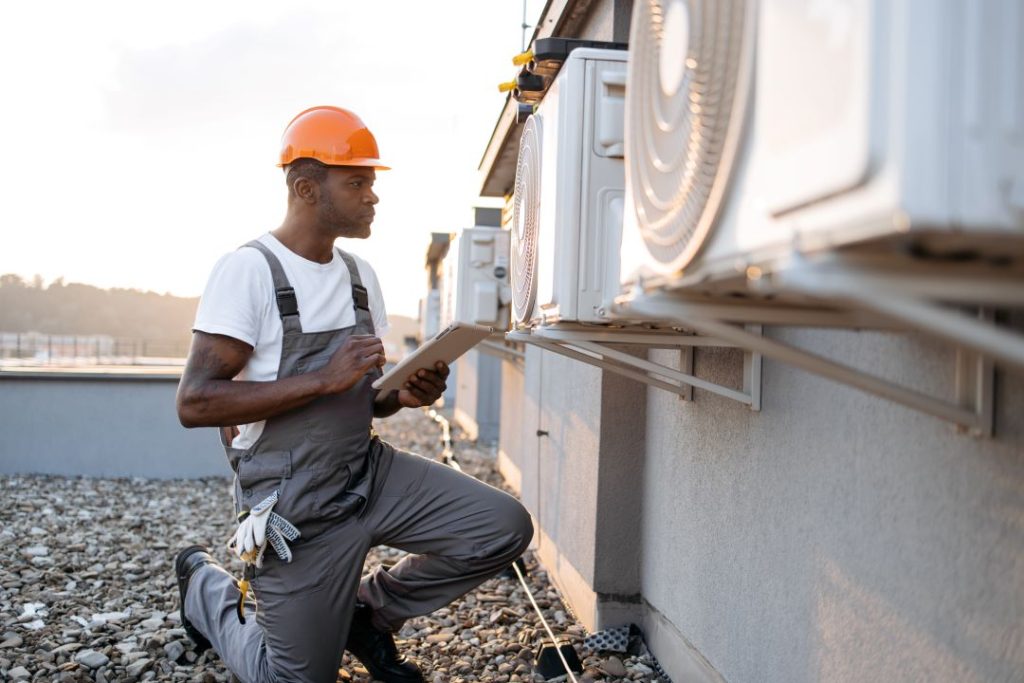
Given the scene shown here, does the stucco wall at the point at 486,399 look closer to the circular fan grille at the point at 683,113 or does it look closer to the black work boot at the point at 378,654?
the black work boot at the point at 378,654

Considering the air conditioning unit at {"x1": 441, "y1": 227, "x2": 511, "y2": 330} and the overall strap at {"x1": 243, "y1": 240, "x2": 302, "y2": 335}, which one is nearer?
the overall strap at {"x1": 243, "y1": 240, "x2": 302, "y2": 335}

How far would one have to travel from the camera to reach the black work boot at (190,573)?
3.89 metres

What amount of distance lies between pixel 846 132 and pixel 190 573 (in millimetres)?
3555

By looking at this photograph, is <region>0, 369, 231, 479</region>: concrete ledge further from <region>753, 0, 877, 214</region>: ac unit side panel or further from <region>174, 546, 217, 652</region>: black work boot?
<region>753, 0, 877, 214</region>: ac unit side panel

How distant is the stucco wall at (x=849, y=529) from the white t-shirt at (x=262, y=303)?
4.16 ft

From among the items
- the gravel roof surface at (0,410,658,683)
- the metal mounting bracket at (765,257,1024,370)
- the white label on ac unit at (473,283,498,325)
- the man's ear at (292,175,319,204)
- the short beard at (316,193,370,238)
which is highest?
the man's ear at (292,175,319,204)

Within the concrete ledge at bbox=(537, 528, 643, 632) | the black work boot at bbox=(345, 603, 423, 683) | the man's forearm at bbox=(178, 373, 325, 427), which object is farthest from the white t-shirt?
the concrete ledge at bbox=(537, 528, 643, 632)

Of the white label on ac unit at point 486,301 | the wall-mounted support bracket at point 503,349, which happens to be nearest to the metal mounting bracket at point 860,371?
the white label on ac unit at point 486,301

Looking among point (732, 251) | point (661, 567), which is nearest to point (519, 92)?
point (661, 567)

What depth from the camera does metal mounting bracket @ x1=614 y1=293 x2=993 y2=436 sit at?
1.38 metres

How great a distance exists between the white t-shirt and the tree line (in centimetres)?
4412

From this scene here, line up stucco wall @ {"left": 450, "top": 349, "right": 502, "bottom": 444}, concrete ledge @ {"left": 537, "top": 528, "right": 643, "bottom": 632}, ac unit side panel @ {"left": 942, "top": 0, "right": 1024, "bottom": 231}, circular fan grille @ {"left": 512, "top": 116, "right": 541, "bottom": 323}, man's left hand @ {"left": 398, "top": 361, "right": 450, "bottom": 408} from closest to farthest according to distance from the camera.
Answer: ac unit side panel @ {"left": 942, "top": 0, "right": 1024, "bottom": 231}, circular fan grille @ {"left": 512, "top": 116, "right": 541, "bottom": 323}, man's left hand @ {"left": 398, "top": 361, "right": 450, "bottom": 408}, concrete ledge @ {"left": 537, "top": 528, "right": 643, "bottom": 632}, stucco wall @ {"left": 450, "top": 349, "right": 502, "bottom": 444}

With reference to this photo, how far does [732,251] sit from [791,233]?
16 cm

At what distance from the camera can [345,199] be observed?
3.44 meters
